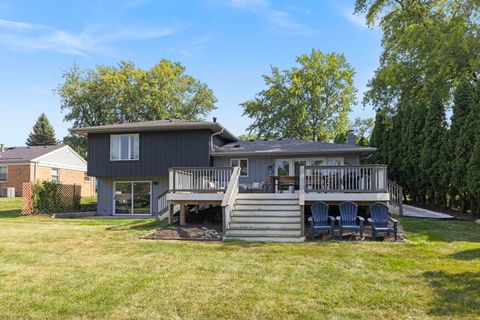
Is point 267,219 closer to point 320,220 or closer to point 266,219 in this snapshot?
point 266,219

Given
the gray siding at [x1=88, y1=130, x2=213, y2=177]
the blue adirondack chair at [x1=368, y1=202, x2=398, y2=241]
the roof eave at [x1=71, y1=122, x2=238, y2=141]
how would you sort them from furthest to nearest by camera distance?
the gray siding at [x1=88, y1=130, x2=213, y2=177] < the roof eave at [x1=71, y1=122, x2=238, y2=141] < the blue adirondack chair at [x1=368, y1=202, x2=398, y2=241]

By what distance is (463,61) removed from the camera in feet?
57.2

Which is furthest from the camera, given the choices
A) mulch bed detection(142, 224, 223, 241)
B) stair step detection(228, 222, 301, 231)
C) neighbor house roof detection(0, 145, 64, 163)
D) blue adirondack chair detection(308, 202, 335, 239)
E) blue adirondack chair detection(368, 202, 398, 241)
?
neighbor house roof detection(0, 145, 64, 163)

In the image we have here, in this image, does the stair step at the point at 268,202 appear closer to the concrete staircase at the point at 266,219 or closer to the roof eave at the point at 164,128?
the concrete staircase at the point at 266,219

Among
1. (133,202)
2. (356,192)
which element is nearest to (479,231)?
(356,192)

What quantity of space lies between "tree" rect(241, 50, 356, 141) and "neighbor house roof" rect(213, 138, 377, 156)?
14728mm

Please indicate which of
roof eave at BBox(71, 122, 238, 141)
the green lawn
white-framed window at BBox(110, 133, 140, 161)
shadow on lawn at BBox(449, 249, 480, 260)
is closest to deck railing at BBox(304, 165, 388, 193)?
the green lawn

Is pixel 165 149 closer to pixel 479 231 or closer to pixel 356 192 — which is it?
pixel 356 192

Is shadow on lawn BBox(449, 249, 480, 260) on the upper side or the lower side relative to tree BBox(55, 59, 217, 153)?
lower

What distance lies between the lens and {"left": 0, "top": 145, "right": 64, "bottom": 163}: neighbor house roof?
30625 mm

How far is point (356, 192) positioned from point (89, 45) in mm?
14924

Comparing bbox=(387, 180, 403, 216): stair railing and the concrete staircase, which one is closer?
the concrete staircase

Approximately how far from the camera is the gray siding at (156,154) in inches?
692

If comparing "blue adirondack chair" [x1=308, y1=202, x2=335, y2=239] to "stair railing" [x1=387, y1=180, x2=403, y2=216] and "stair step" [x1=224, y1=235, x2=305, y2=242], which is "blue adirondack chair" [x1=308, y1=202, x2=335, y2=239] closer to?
"stair step" [x1=224, y1=235, x2=305, y2=242]
